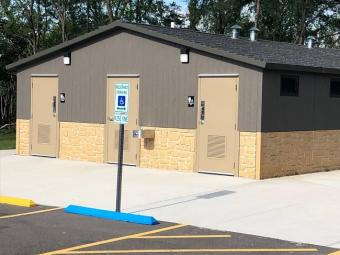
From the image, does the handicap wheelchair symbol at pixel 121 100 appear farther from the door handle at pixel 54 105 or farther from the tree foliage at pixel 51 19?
the tree foliage at pixel 51 19

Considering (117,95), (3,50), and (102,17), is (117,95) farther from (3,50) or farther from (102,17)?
(102,17)

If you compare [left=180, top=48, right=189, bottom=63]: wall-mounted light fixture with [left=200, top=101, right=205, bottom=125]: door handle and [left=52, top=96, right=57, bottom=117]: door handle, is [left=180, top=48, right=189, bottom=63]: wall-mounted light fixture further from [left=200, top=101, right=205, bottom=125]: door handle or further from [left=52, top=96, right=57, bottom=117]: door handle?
[left=52, top=96, right=57, bottom=117]: door handle

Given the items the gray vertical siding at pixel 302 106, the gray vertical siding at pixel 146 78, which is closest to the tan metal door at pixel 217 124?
the gray vertical siding at pixel 146 78

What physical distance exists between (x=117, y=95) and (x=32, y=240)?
275 centimetres

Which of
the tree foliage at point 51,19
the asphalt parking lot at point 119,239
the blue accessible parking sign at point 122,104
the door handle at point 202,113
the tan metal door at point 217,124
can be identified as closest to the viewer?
the asphalt parking lot at point 119,239

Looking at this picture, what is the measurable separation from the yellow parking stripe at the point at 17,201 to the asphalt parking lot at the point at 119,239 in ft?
3.66

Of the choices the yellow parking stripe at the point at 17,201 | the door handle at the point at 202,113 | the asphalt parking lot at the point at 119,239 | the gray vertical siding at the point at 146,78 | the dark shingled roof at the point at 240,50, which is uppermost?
the dark shingled roof at the point at 240,50

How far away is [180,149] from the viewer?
1534 centimetres

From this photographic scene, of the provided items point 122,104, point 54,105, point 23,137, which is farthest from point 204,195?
point 23,137

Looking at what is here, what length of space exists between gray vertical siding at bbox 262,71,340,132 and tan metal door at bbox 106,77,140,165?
366 cm

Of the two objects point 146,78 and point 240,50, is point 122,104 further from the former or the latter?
point 240,50

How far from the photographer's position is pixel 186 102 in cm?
1527

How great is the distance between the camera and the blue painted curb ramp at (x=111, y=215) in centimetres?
934

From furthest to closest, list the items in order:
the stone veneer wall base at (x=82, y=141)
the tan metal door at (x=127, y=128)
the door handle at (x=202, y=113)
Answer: the stone veneer wall base at (x=82, y=141), the tan metal door at (x=127, y=128), the door handle at (x=202, y=113)
